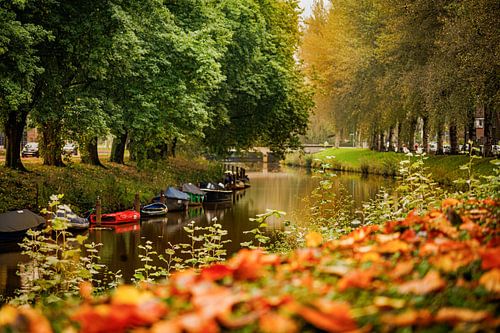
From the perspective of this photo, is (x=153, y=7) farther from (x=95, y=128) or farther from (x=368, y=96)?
Answer: (x=368, y=96)

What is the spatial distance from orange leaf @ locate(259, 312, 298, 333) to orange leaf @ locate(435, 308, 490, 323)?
1.90 ft

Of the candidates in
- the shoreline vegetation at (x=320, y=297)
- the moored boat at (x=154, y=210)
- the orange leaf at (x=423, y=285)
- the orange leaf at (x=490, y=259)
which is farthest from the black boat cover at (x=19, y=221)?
the orange leaf at (x=423, y=285)

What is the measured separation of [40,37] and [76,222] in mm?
7382

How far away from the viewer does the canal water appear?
771 inches

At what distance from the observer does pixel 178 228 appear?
2873 cm

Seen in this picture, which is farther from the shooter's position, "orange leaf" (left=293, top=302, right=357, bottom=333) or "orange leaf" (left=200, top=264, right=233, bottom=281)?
"orange leaf" (left=200, top=264, right=233, bottom=281)

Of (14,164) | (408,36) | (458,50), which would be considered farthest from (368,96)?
(14,164)

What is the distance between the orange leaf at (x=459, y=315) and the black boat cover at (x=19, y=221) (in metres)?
20.9

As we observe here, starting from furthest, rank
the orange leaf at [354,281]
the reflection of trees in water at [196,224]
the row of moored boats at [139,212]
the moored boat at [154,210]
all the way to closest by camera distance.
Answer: the moored boat at [154,210] < the row of moored boats at [139,212] < the reflection of trees in water at [196,224] < the orange leaf at [354,281]

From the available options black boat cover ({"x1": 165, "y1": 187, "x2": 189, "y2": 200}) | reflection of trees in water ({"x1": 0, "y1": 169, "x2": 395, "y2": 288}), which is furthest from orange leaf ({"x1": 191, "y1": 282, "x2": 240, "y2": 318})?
black boat cover ({"x1": 165, "y1": 187, "x2": 189, "y2": 200})

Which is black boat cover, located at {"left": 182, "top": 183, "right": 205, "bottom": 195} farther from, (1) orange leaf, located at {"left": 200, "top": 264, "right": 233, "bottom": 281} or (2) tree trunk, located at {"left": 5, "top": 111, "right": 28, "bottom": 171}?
(1) orange leaf, located at {"left": 200, "top": 264, "right": 233, "bottom": 281}

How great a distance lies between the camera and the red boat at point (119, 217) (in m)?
28.1

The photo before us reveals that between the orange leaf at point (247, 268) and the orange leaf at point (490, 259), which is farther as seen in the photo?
the orange leaf at point (247, 268)

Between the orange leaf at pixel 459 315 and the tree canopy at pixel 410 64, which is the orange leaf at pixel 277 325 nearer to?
the orange leaf at pixel 459 315
